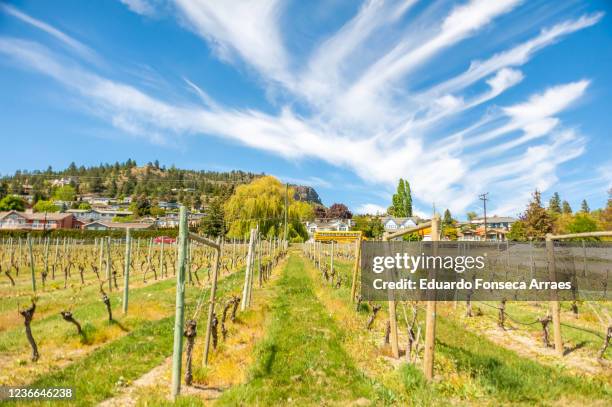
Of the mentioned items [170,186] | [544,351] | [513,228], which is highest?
[170,186]

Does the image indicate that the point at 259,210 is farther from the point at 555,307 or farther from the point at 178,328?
the point at 178,328

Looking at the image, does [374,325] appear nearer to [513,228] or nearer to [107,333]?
[107,333]

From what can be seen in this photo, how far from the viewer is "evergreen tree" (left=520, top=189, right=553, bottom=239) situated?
133 ft

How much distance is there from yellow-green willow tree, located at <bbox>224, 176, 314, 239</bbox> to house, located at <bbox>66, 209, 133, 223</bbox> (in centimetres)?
10097

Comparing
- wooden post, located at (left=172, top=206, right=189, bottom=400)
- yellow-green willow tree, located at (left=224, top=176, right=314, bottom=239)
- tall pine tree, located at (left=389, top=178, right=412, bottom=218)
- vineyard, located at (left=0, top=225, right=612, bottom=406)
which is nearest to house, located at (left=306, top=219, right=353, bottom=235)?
tall pine tree, located at (left=389, top=178, right=412, bottom=218)

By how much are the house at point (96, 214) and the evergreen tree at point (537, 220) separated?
131584mm

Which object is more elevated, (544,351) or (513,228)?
(513,228)

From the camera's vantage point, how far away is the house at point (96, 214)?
132 metres

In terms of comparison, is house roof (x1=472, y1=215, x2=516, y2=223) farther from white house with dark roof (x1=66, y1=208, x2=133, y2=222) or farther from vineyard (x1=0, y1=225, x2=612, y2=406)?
white house with dark roof (x1=66, y1=208, x2=133, y2=222)

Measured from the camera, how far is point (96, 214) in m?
137

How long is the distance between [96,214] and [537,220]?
142m

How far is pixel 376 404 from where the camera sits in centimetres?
488

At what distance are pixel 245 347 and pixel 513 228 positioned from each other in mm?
56237

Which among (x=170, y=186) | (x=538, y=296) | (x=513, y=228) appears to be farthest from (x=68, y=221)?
(x=538, y=296)
